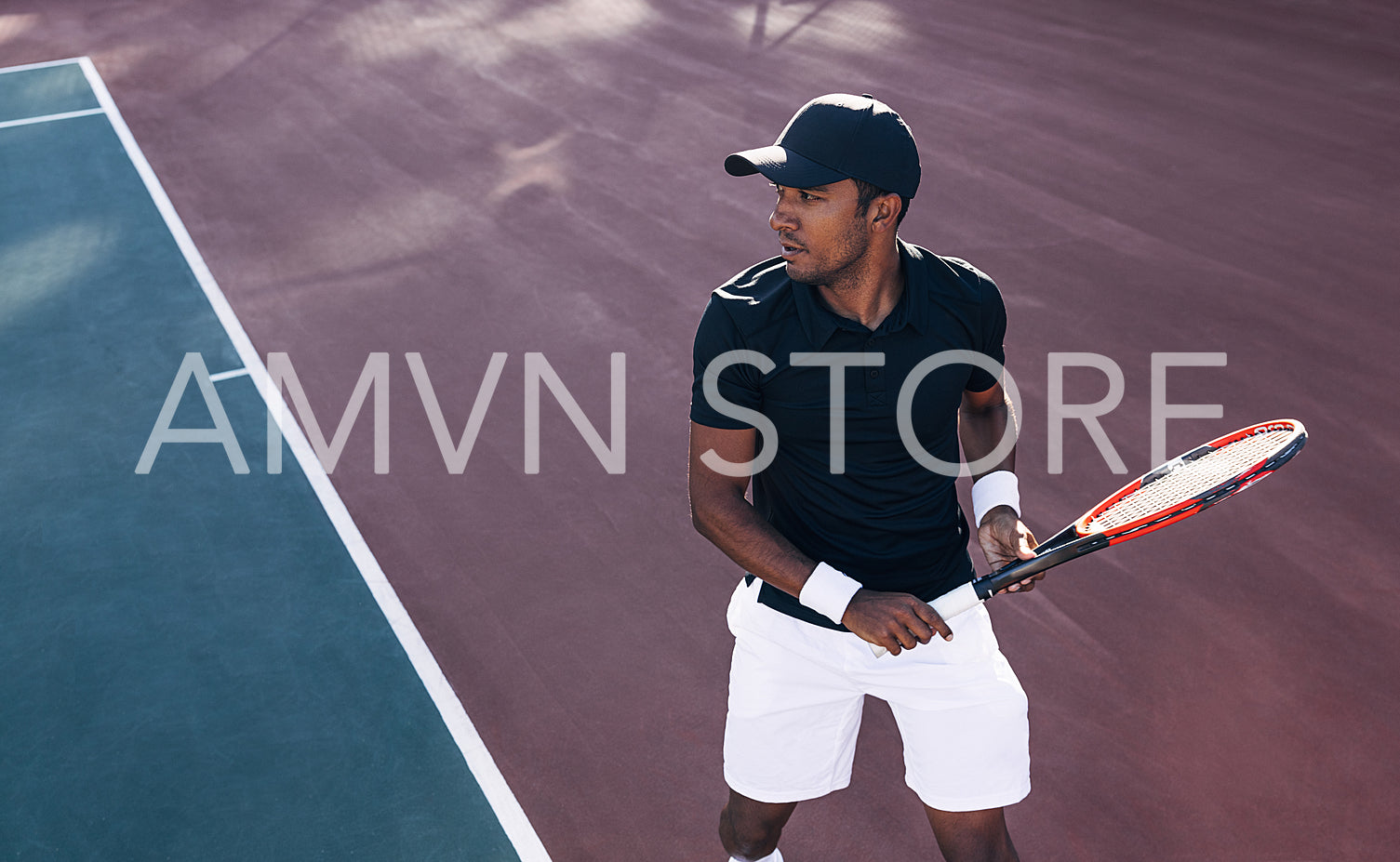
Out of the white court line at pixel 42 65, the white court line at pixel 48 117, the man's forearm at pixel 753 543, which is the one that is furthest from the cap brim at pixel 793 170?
the white court line at pixel 42 65

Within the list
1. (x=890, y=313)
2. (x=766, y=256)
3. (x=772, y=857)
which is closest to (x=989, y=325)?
(x=890, y=313)

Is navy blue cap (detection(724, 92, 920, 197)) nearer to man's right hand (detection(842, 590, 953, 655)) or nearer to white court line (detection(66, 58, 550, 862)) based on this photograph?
man's right hand (detection(842, 590, 953, 655))

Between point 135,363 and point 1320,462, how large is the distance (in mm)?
6533

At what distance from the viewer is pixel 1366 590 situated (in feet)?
17.1

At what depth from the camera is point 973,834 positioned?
326 cm

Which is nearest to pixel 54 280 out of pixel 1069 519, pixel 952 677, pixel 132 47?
pixel 132 47

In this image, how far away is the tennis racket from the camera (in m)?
3.12

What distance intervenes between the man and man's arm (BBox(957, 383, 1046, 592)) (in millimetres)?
10

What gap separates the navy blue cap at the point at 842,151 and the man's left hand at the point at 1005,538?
0.97 m

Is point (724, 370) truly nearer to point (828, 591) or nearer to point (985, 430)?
point (828, 591)

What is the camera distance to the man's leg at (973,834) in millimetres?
3242

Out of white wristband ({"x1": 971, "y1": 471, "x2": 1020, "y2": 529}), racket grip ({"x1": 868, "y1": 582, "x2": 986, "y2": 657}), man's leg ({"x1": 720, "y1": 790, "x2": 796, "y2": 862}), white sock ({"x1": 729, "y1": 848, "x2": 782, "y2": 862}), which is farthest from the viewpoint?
white sock ({"x1": 729, "y1": 848, "x2": 782, "y2": 862})

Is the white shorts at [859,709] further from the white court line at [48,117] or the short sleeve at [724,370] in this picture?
the white court line at [48,117]

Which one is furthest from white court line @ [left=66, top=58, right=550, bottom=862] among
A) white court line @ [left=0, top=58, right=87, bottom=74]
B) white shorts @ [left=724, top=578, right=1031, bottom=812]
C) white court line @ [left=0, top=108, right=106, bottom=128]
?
white court line @ [left=0, top=58, right=87, bottom=74]
